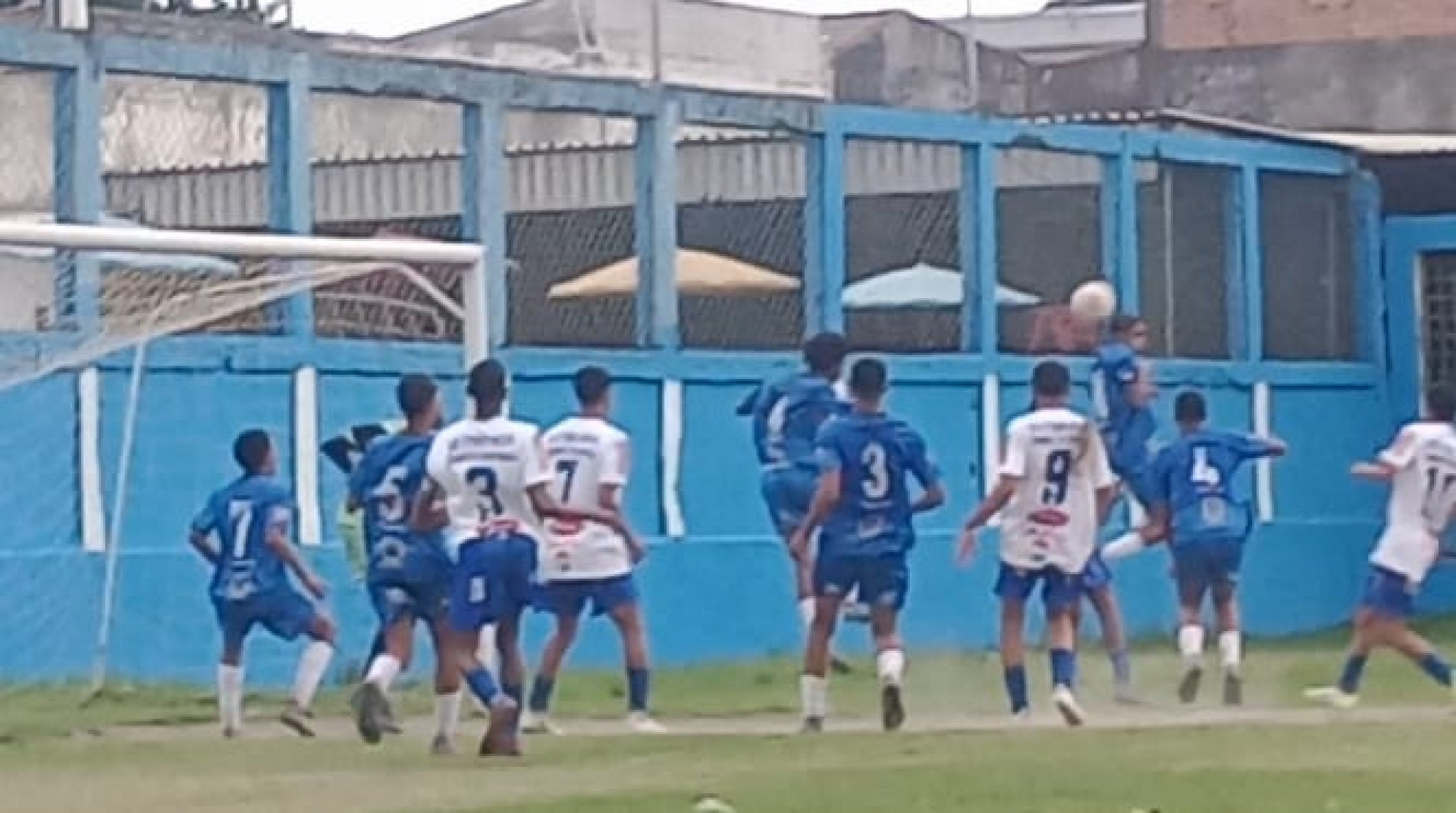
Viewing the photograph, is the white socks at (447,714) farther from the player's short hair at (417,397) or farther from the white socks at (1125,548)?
the white socks at (1125,548)

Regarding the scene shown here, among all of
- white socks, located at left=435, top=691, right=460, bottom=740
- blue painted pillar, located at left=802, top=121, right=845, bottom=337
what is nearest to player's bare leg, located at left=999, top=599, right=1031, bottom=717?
white socks, located at left=435, top=691, right=460, bottom=740

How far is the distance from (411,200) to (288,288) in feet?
29.3

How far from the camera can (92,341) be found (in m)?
22.5

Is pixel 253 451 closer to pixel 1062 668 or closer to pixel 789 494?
pixel 789 494

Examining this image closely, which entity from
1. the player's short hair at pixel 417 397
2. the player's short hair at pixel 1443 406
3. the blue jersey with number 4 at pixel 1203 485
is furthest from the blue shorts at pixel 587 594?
the player's short hair at pixel 1443 406

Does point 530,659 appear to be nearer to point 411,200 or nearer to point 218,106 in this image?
point 411,200

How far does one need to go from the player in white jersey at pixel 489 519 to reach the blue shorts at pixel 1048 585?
9.90ft

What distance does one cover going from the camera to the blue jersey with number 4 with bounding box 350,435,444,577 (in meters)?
19.2

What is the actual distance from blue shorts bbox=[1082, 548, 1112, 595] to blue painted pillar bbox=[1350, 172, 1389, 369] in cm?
1148

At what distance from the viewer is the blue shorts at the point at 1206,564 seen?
22547 mm

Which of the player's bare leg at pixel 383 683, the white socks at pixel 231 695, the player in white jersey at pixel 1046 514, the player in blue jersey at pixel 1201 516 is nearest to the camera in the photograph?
the player's bare leg at pixel 383 683

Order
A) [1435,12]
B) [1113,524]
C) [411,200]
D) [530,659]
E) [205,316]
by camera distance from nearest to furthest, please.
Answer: [205,316], [530,659], [1113,524], [411,200], [1435,12]

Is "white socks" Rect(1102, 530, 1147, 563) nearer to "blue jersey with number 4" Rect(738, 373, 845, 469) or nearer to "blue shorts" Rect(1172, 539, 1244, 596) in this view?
"blue shorts" Rect(1172, 539, 1244, 596)

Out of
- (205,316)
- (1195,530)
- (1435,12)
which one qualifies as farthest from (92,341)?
(1435,12)
